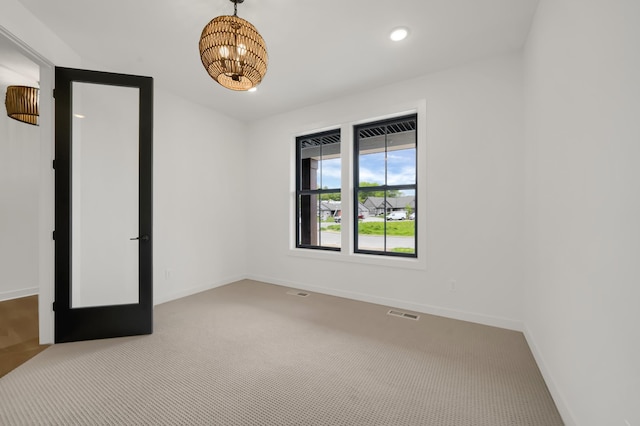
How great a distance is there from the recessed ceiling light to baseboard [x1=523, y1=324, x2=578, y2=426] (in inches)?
115

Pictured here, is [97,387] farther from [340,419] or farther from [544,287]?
[544,287]

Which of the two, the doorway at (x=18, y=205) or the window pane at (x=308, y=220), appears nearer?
the doorway at (x=18, y=205)

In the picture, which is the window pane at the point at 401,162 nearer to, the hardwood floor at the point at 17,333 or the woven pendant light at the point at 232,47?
the woven pendant light at the point at 232,47

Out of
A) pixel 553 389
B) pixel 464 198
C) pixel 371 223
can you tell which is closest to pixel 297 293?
pixel 371 223

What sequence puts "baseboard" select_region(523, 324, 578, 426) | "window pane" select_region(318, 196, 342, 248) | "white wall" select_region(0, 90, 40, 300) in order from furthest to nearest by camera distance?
"window pane" select_region(318, 196, 342, 248) < "white wall" select_region(0, 90, 40, 300) < "baseboard" select_region(523, 324, 578, 426)

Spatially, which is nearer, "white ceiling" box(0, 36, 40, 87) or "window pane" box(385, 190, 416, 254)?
"white ceiling" box(0, 36, 40, 87)

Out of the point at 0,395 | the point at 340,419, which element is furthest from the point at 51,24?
the point at 340,419

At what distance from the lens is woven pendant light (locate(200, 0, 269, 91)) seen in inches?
74.2

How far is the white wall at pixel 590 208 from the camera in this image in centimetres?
101

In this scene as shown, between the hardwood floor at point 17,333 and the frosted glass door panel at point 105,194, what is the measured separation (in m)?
0.50

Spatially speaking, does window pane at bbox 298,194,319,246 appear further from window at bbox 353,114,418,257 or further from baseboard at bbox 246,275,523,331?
window at bbox 353,114,418,257

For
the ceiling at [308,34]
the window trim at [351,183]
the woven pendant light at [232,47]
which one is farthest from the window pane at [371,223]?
the woven pendant light at [232,47]

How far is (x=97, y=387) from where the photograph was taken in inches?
74.4

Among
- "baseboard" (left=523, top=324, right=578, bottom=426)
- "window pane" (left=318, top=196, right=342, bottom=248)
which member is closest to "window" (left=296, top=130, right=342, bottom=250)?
"window pane" (left=318, top=196, right=342, bottom=248)
